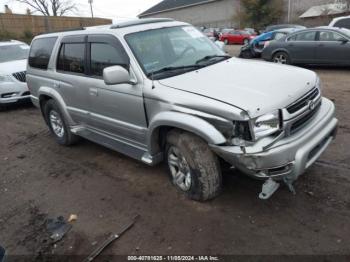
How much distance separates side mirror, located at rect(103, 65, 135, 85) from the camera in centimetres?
365

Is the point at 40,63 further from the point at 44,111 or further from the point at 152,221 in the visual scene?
the point at 152,221

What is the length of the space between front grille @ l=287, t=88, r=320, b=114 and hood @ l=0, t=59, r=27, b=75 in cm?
807

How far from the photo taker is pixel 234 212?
3545 millimetres

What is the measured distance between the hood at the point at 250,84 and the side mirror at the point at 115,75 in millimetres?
413

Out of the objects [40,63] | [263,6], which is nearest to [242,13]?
A: [263,6]

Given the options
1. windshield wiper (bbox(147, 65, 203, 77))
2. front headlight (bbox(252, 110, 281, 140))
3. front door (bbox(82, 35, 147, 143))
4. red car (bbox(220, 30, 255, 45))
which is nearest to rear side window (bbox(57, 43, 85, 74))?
front door (bbox(82, 35, 147, 143))

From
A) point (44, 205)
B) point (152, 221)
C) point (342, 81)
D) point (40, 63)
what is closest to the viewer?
point (152, 221)

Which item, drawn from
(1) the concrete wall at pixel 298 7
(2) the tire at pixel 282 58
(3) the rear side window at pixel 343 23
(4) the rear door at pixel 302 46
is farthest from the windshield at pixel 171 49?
(1) the concrete wall at pixel 298 7

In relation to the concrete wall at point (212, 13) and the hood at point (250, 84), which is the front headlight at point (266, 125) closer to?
the hood at point (250, 84)

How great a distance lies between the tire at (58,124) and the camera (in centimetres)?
565

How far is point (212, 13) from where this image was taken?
51.2 m

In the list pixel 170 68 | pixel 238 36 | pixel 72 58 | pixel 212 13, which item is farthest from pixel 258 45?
pixel 212 13

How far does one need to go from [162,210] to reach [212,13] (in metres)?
51.4

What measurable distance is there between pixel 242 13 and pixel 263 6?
2.86 meters
